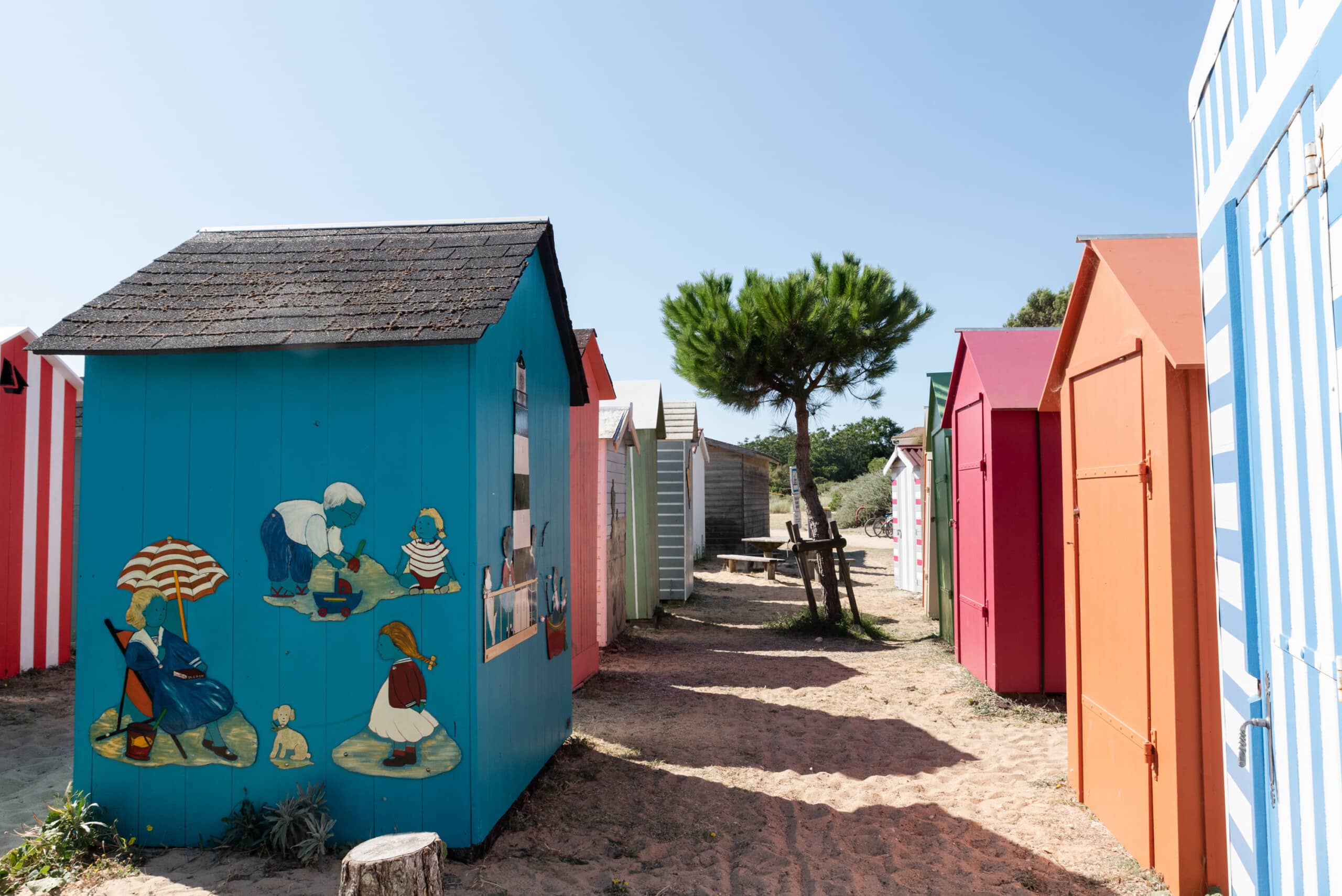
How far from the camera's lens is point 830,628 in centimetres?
1155

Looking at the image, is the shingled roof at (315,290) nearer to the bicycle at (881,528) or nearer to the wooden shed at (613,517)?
the wooden shed at (613,517)

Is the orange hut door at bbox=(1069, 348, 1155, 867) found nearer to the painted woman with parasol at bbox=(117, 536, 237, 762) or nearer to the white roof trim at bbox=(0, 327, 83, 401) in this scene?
the painted woman with parasol at bbox=(117, 536, 237, 762)

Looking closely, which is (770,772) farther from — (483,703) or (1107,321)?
(1107,321)

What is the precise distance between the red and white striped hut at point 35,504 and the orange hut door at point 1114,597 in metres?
9.54

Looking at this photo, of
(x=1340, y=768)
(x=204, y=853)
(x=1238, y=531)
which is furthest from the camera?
(x=204, y=853)

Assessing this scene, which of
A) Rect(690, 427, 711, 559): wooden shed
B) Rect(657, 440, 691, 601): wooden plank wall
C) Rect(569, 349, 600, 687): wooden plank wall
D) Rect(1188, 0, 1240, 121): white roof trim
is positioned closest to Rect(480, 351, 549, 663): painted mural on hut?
Rect(569, 349, 600, 687): wooden plank wall

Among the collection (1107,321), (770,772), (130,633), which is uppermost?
(1107,321)

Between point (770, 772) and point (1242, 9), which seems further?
point (770, 772)

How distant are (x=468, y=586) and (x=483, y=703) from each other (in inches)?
23.9

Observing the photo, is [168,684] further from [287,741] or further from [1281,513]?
[1281,513]

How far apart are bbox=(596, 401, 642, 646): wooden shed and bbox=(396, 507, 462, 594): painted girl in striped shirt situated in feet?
18.7

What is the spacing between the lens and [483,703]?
4289mm

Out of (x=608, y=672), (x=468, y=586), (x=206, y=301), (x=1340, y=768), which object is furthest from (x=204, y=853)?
(x=608, y=672)

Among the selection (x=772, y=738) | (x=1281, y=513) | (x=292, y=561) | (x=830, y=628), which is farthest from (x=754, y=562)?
(x=1281, y=513)
